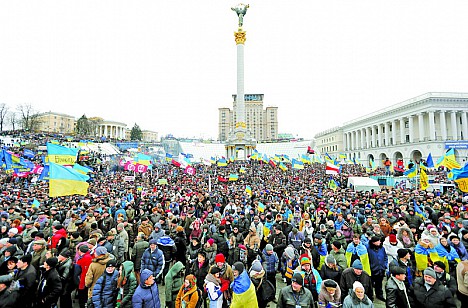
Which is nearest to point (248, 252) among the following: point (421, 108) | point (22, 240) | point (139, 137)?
point (22, 240)

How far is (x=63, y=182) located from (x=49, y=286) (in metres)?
4.36

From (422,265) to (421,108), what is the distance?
47.7 metres

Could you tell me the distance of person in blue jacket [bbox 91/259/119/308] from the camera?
13.6 ft

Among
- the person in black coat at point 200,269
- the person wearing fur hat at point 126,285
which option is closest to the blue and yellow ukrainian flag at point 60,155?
the person wearing fur hat at point 126,285

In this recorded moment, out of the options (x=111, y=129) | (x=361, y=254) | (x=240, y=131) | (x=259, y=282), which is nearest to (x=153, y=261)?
(x=259, y=282)

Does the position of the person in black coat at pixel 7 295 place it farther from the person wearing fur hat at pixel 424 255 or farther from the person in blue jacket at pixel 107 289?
the person wearing fur hat at pixel 424 255

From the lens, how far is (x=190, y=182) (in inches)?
880

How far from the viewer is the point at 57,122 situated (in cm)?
9206

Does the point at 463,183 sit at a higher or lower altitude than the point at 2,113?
lower

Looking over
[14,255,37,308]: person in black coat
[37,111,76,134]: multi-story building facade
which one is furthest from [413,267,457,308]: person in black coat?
[37,111,76,134]: multi-story building facade

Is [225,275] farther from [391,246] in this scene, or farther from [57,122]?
[57,122]

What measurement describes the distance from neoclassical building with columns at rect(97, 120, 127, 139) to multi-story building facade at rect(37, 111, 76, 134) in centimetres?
968

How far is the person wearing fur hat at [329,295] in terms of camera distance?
365 centimetres

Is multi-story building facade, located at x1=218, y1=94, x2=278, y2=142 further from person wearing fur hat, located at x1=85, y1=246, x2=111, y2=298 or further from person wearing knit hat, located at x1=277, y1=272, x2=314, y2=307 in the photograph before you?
person wearing knit hat, located at x1=277, y1=272, x2=314, y2=307
